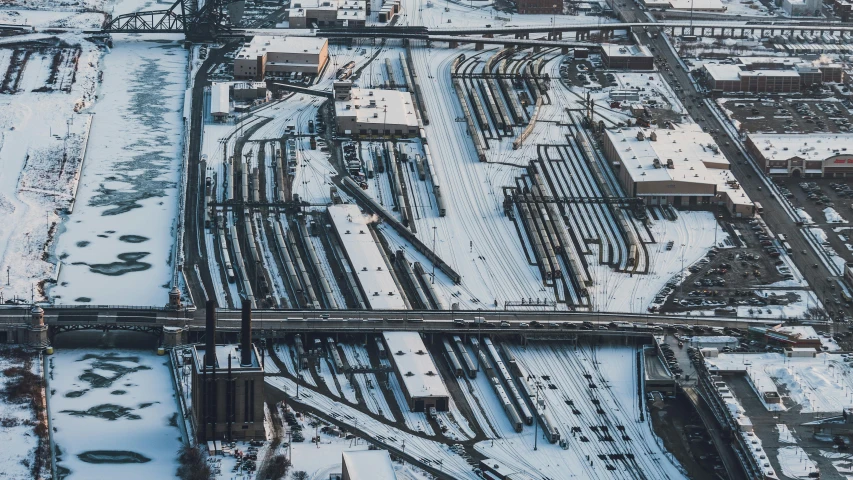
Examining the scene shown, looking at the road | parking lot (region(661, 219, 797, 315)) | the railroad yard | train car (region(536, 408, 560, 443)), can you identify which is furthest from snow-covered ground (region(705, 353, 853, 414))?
the road

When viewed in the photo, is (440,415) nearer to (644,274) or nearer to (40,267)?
(644,274)

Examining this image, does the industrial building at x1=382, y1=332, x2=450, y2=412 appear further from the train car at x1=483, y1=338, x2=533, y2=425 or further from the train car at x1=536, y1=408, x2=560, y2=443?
the train car at x1=536, y1=408, x2=560, y2=443

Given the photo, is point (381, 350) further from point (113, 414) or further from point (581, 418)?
point (113, 414)

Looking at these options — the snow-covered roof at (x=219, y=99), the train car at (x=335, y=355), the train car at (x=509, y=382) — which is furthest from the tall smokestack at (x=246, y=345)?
the snow-covered roof at (x=219, y=99)

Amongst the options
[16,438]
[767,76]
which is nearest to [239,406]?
[16,438]

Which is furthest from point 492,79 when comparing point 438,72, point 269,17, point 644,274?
point 644,274

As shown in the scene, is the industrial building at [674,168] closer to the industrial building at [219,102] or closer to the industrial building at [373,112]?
the industrial building at [373,112]
